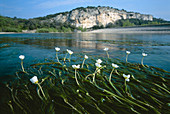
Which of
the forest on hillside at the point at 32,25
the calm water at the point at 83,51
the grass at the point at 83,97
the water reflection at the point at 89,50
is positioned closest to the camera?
the grass at the point at 83,97

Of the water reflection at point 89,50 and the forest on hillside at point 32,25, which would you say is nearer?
the water reflection at point 89,50

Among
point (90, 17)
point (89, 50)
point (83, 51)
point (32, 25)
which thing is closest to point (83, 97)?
point (83, 51)

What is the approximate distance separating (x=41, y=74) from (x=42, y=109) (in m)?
1.25

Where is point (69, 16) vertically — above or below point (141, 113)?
above

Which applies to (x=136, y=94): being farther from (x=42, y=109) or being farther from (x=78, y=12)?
(x=78, y=12)

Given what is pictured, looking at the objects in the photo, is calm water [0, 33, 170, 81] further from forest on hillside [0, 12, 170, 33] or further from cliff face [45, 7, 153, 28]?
cliff face [45, 7, 153, 28]

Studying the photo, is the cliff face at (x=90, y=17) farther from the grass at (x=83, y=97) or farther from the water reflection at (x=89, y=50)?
the grass at (x=83, y=97)

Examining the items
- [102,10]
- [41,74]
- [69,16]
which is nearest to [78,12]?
[69,16]

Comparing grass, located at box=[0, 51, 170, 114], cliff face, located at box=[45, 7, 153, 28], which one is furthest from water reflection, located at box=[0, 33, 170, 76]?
cliff face, located at box=[45, 7, 153, 28]

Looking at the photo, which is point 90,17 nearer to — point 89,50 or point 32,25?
point 32,25

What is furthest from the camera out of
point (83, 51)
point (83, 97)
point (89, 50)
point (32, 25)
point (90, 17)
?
point (90, 17)

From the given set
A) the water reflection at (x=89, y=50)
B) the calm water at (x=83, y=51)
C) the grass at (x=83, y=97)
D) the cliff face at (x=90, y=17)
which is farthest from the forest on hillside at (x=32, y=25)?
the grass at (x=83, y=97)

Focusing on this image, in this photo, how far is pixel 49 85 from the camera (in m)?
1.93

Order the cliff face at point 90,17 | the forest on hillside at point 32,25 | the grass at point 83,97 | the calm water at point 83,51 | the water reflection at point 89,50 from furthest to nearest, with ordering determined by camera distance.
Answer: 1. the cliff face at point 90,17
2. the forest on hillside at point 32,25
3. the water reflection at point 89,50
4. the calm water at point 83,51
5. the grass at point 83,97
